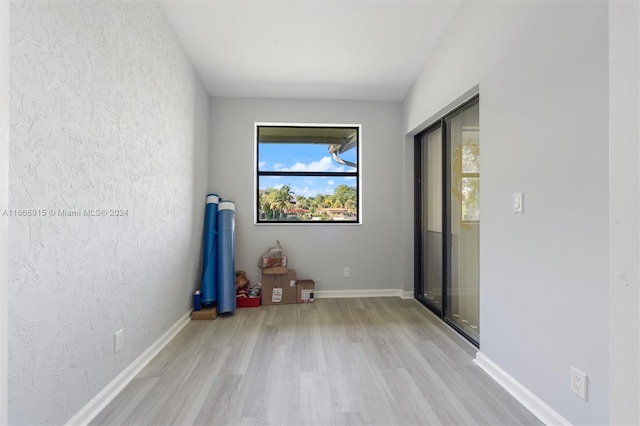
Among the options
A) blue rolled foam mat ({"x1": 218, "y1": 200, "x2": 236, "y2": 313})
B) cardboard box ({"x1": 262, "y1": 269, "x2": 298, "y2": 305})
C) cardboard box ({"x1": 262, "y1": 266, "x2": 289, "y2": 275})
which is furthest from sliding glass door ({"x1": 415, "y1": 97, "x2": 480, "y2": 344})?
blue rolled foam mat ({"x1": 218, "y1": 200, "x2": 236, "y2": 313})

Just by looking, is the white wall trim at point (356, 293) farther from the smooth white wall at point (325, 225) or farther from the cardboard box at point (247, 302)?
the cardboard box at point (247, 302)

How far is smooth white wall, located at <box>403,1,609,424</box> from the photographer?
1201 mm

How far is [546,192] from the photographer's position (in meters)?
1.44

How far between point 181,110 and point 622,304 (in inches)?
119

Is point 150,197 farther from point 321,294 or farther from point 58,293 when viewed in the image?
point 321,294

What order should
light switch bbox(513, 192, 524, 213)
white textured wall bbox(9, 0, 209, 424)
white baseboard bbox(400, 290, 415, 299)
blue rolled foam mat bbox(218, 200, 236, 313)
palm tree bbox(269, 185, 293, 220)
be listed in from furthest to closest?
palm tree bbox(269, 185, 293, 220), white baseboard bbox(400, 290, 415, 299), blue rolled foam mat bbox(218, 200, 236, 313), light switch bbox(513, 192, 524, 213), white textured wall bbox(9, 0, 209, 424)

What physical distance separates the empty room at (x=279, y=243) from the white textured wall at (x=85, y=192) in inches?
0.4

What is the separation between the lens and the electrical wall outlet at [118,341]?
1.63m

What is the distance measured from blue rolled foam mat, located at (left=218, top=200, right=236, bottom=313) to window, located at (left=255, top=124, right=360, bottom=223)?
56 centimetres

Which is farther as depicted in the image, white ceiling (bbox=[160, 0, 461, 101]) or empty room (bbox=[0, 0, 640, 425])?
white ceiling (bbox=[160, 0, 461, 101])

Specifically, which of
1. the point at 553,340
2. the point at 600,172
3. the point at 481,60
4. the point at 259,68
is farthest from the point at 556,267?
the point at 259,68

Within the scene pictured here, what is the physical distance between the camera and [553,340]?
140cm

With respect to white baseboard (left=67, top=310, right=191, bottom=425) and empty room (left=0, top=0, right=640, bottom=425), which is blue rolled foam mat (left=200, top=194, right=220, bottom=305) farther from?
white baseboard (left=67, top=310, right=191, bottom=425)

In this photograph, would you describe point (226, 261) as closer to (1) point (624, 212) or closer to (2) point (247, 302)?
Answer: (2) point (247, 302)
